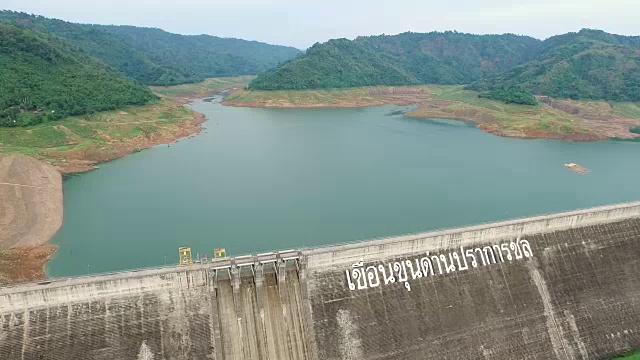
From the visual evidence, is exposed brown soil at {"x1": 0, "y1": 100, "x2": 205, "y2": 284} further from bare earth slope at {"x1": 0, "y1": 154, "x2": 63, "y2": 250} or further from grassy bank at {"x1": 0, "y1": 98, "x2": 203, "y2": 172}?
grassy bank at {"x1": 0, "y1": 98, "x2": 203, "y2": 172}

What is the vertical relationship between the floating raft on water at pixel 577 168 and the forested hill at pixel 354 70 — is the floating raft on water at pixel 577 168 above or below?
below

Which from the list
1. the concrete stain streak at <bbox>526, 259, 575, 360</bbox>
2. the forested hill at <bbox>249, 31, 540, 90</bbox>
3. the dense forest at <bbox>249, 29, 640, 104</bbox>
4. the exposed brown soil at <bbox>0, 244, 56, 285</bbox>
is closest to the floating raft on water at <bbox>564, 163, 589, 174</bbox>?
the concrete stain streak at <bbox>526, 259, 575, 360</bbox>

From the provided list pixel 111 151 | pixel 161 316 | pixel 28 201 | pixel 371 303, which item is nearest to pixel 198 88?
pixel 111 151

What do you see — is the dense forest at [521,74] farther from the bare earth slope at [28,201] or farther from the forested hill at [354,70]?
the bare earth slope at [28,201]

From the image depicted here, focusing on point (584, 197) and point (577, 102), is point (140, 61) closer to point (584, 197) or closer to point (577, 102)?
point (577, 102)

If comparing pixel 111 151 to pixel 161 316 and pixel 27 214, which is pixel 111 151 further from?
pixel 161 316

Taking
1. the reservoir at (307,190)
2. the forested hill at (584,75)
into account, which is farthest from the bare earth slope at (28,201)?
the forested hill at (584,75)
